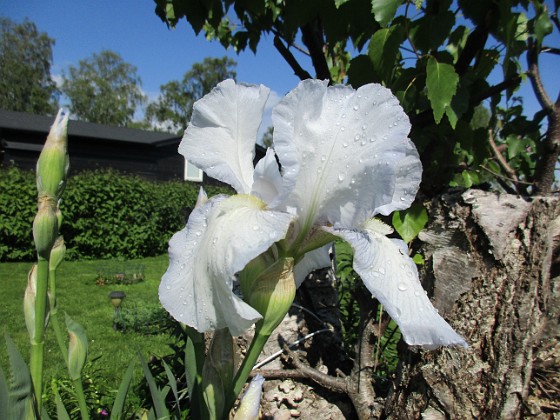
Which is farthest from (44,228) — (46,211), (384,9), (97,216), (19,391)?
(97,216)

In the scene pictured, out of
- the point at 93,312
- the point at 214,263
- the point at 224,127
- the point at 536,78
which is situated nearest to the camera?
the point at 214,263

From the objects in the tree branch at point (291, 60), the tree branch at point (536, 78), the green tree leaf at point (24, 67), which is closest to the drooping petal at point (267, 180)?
the tree branch at point (536, 78)

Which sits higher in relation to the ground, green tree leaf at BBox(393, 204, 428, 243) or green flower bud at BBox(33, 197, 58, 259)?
green tree leaf at BBox(393, 204, 428, 243)

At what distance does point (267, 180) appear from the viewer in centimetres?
86

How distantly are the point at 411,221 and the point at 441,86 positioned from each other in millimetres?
465

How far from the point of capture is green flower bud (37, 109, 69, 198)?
826 millimetres

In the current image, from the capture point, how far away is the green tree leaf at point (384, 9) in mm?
1391

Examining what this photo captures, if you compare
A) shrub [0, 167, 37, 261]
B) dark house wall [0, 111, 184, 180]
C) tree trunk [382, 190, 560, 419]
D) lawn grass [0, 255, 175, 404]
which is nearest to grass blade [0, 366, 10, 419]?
tree trunk [382, 190, 560, 419]

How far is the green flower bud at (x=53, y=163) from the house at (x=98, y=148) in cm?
1255

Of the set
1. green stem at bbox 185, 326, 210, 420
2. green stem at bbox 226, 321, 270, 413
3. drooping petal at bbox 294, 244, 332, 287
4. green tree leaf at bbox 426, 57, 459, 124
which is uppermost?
green tree leaf at bbox 426, 57, 459, 124

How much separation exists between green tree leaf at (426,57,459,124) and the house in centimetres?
1195

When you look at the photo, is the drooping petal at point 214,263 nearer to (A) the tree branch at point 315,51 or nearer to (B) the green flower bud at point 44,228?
(B) the green flower bud at point 44,228

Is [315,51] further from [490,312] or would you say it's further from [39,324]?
[39,324]

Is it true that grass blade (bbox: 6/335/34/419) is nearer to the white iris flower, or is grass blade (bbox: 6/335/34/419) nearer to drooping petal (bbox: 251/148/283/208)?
the white iris flower
